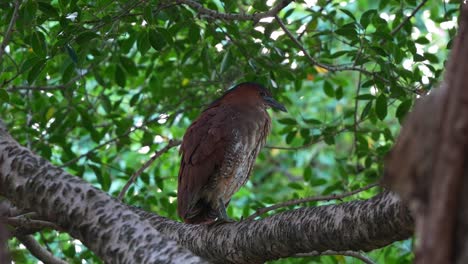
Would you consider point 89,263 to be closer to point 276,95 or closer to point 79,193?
point 276,95

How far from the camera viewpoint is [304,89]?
316 inches

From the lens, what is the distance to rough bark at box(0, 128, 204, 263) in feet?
6.38

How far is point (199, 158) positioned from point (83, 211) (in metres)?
2.38

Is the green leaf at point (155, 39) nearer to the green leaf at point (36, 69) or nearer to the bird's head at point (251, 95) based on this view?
the green leaf at point (36, 69)

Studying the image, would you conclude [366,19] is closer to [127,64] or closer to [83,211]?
[127,64]

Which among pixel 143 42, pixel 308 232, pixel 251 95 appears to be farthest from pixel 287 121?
pixel 308 232

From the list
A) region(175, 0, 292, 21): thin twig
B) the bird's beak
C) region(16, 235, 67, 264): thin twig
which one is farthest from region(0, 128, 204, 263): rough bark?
the bird's beak

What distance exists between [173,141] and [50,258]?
0.98m

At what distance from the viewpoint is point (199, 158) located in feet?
14.7

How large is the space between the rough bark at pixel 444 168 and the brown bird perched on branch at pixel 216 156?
3.23m

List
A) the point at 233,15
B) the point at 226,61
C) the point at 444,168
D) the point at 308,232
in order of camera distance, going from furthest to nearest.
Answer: the point at 226,61 < the point at 233,15 < the point at 308,232 < the point at 444,168

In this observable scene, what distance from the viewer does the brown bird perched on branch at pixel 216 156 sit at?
14.7ft

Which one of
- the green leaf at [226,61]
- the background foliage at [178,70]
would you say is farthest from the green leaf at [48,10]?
the green leaf at [226,61]

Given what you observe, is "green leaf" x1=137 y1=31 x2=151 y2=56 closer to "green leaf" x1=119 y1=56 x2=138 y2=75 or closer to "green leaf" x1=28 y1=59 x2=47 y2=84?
"green leaf" x1=28 y1=59 x2=47 y2=84
